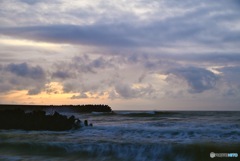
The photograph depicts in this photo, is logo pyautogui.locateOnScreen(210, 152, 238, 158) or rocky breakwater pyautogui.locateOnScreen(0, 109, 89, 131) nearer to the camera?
logo pyautogui.locateOnScreen(210, 152, 238, 158)

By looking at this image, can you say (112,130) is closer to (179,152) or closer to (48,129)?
(48,129)

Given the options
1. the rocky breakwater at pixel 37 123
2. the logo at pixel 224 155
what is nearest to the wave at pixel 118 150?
the logo at pixel 224 155

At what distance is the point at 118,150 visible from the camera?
16812 mm

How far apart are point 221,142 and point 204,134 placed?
3394 mm

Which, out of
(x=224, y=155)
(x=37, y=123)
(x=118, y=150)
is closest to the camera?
(x=224, y=155)

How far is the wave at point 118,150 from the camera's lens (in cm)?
1577

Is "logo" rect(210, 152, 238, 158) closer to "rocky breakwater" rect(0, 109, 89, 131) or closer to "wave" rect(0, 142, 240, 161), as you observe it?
"wave" rect(0, 142, 240, 161)

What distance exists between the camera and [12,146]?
712 inches

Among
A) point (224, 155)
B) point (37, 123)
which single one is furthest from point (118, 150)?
point (37, 123)

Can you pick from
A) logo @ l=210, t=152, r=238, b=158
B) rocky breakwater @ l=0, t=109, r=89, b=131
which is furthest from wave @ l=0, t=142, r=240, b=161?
rocky breakwater @ l=0, t=109, r=89, b=131

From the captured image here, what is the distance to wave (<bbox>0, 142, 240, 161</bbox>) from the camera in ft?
51.7

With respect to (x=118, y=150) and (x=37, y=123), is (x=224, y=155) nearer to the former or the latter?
(x=118, y=150)

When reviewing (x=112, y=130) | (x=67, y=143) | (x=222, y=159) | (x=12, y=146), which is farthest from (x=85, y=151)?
(x=112, y=130)

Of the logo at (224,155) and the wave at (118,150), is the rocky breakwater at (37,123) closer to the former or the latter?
A: the wave at (118,150)
